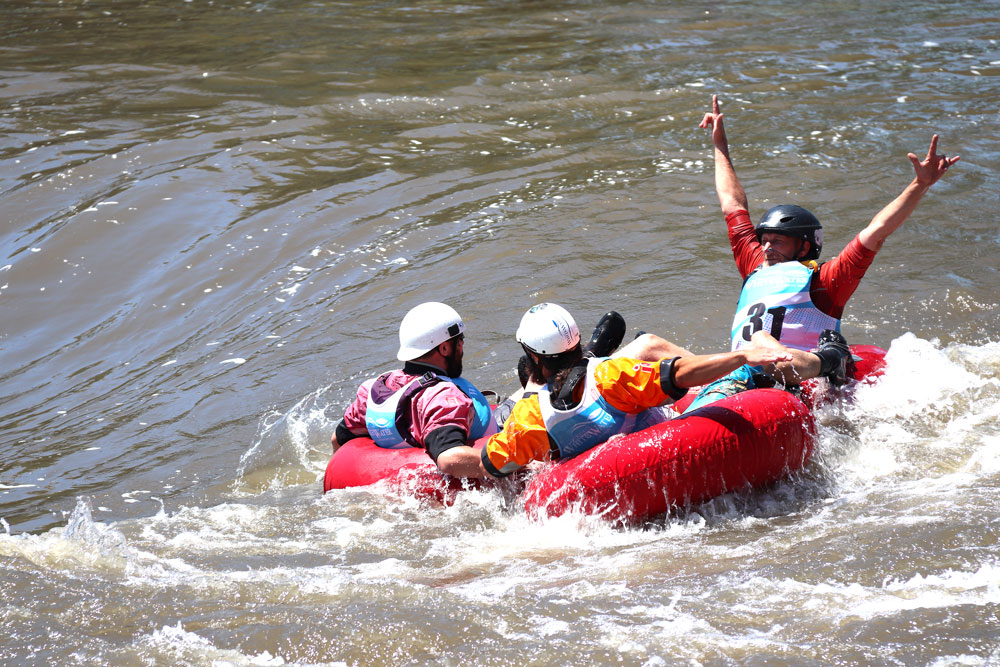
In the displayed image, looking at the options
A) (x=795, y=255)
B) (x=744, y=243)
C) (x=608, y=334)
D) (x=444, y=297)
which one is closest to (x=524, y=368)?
(x=608, y=334)

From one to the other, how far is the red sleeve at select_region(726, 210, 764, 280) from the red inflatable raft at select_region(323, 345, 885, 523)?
165cm

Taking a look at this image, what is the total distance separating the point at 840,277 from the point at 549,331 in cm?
199

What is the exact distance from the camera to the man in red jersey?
5863mm

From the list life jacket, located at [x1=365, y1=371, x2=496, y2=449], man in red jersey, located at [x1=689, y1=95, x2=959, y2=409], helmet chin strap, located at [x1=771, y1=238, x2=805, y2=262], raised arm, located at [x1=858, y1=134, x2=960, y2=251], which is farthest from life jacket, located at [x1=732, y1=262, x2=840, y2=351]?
life jacket, located at [x1=365, y1=371, x2=496, y2=449]

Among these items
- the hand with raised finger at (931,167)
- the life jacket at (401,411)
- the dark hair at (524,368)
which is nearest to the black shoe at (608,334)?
the dark hair at (524,368)

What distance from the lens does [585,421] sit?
532cm

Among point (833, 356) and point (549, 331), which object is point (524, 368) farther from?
point (833, 356)

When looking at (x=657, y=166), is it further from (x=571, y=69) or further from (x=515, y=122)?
(x=571, y=69)

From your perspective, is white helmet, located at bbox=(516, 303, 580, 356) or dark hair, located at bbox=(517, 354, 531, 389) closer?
white helmet, located at bbox=(516, 303, 580, 356)

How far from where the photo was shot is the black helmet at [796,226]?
639cm

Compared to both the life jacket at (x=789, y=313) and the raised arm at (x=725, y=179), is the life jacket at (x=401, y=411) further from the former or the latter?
the raised arm at (x=725, y=179)

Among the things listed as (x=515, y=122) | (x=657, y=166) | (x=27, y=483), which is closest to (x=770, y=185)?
(x=657, y=166)

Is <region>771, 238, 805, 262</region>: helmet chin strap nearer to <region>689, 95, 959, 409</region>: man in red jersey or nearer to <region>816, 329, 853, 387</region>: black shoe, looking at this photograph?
<region>689, 95, 959, 409</region>: man in red jersey

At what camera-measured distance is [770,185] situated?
37.2ft
